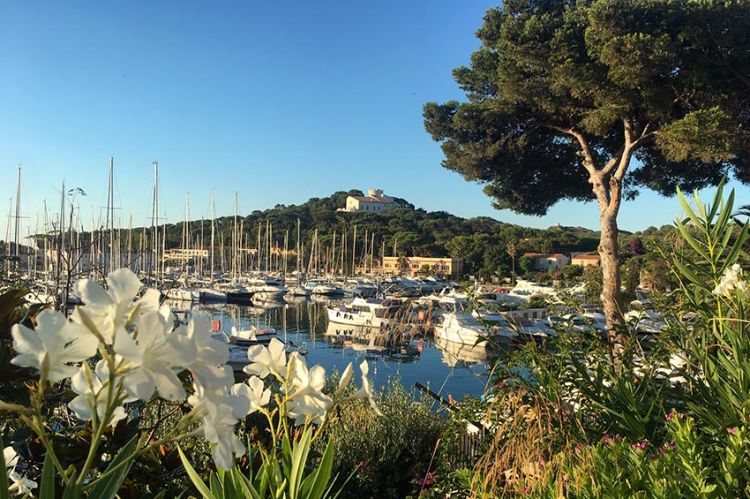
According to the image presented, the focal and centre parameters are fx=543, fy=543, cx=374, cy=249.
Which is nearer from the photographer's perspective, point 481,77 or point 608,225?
point 608,225

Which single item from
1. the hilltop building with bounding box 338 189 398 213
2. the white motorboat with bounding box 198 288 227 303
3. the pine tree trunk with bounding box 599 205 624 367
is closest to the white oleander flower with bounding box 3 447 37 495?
the pine tree trunk with bounding box 599 205 624 367

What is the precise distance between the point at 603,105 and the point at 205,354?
795 centimetres

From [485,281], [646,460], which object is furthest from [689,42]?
[485,281]

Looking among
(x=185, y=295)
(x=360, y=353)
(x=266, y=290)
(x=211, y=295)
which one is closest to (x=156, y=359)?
(x=360, y=353)

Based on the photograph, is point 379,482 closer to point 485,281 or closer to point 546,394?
point 546,394

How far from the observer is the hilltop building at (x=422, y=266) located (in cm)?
5625

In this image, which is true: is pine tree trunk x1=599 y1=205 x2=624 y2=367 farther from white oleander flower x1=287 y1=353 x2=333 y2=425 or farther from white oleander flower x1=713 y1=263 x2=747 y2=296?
white oleander flower x1=287 y1=353 x2=333 y2=425

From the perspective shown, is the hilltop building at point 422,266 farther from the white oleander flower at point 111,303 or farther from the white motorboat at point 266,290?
the white oleander flower at point 111,303

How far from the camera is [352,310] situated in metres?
26.6

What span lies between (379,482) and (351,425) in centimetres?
48

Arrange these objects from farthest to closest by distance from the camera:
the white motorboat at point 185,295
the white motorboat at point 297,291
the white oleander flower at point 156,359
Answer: the white motorboat at point 297,291, the white motorboat at point 185,295, the white oleander flower at point 156,359

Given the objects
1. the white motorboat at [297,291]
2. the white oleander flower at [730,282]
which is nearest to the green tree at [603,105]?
the white oleander flower at [730,282]

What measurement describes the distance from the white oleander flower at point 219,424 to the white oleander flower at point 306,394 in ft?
1.42

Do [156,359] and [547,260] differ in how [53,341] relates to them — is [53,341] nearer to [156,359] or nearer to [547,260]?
[156,359]
